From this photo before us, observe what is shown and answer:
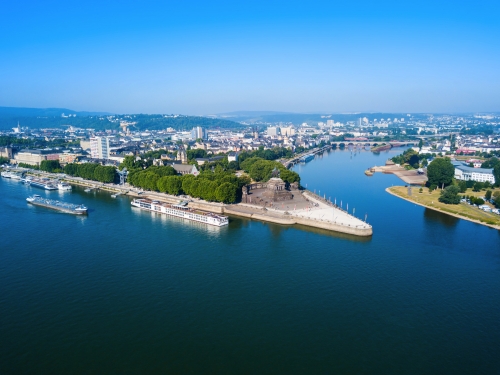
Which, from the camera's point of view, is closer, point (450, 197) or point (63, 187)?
point (450, 197)

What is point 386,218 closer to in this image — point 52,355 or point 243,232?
point 243,232

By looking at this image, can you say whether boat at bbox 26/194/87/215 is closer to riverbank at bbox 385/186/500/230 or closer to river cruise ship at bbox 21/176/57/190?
river cruise ship at bbox 21/176/57/190

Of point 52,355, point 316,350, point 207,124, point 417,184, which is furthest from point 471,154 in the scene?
point 207,124

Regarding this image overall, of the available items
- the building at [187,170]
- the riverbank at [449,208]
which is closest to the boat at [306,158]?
the building at [187,170]

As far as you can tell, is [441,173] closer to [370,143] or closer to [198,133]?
[370,143]

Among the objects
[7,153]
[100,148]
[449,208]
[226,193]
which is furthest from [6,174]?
[449,208]

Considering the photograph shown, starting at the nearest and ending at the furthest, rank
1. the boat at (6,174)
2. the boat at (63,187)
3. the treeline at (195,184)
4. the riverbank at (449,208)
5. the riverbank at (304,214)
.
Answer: the riverbank at (304,214), the riverbank at (449,208), the treeline at (195,184), the boat at (63,187), the boat at (6,174)

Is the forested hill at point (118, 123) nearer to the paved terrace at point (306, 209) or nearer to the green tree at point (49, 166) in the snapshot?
the green tree at point (49, 166)
